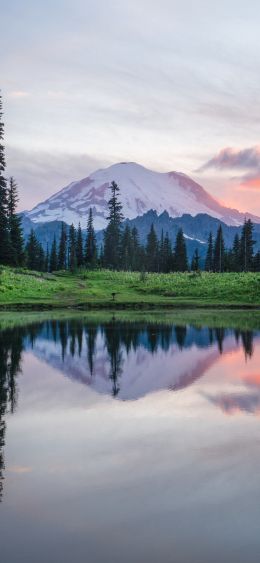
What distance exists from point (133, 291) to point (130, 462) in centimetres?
5578

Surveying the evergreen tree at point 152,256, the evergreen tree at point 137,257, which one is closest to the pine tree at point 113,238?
the evergreen tree at point 137,257

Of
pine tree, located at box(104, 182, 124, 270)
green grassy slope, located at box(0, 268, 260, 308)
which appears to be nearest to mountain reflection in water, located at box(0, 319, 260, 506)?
green grassy slope, located at box(0, 268, 260, 308)

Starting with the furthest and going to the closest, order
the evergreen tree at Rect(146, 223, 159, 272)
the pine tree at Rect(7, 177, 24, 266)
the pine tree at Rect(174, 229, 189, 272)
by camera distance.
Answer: the evergreen tree at Rect(146, 223, 159, 272)
the pine tree at Rect(174, 229, 189, 272)
the pine tree at Rect(7, 177, 24, 266)

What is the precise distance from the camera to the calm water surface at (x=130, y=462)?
6.89 m

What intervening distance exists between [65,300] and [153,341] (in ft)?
92.3

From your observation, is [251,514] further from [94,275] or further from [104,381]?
[94,275]

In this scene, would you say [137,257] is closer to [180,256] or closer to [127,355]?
[180,256]

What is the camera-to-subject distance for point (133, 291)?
65.4 metres

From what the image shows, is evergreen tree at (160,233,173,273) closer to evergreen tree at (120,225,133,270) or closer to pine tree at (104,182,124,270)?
evergreen tree at (120,225,133,270)

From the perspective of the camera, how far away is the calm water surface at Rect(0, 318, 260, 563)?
689 cm

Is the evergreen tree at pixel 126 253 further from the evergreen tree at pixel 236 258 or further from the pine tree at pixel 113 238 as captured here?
the evergreen tree at pixel 236 258

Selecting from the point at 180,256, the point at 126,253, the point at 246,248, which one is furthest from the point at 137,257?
the point at 246,248

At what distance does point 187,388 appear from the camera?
16.6 m

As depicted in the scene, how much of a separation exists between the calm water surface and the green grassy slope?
32.3 metres
